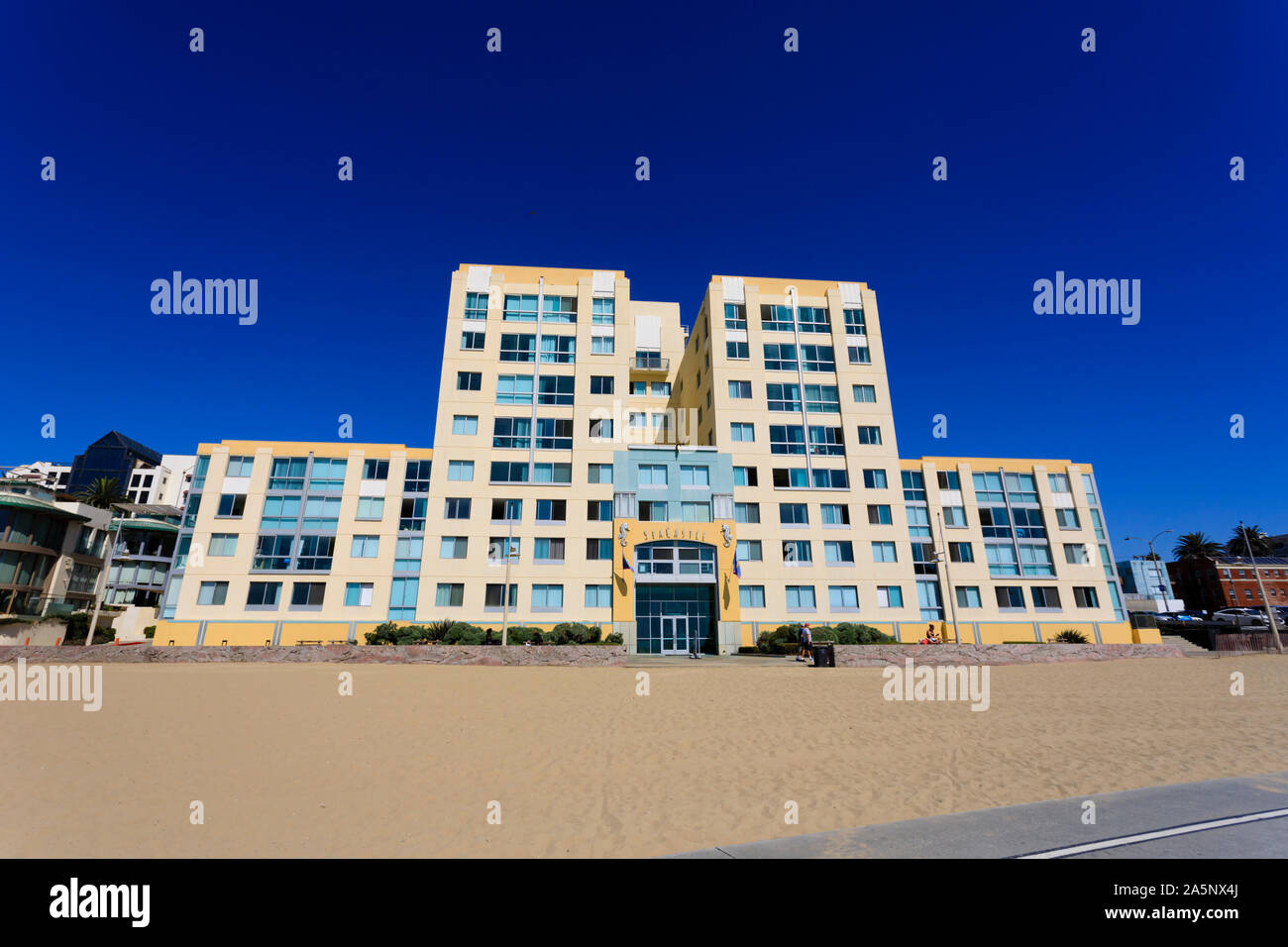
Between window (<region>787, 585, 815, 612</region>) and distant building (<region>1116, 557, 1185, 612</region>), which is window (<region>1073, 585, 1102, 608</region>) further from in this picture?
distant building (<region>1116, 557, 1185, 612</region>)

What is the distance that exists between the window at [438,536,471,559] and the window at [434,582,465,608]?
2.12 meters

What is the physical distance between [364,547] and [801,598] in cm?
3444

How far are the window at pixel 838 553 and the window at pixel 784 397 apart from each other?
1156cm

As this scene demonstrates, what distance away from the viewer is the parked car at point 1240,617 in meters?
57.9

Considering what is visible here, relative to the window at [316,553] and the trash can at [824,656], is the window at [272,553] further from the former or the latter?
the trash can at [824,656]

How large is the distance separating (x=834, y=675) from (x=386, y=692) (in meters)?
17.6


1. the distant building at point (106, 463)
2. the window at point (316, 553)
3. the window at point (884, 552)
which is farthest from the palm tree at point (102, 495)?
the window at point (884, 552)

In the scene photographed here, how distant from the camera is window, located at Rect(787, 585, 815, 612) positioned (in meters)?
41.9

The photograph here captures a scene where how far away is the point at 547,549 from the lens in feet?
140

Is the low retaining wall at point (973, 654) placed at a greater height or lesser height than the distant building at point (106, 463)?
lesser

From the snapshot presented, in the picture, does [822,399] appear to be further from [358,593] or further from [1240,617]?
[1240,617]

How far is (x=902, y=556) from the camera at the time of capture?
43906 millimetres
